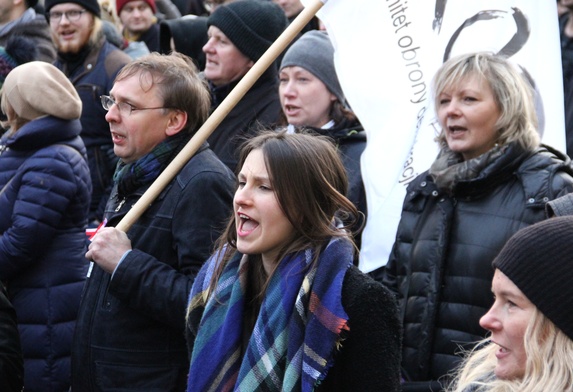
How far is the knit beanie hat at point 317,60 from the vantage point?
5.84 metres

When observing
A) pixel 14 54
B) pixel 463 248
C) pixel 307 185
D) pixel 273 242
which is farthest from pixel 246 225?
pixel 14 54

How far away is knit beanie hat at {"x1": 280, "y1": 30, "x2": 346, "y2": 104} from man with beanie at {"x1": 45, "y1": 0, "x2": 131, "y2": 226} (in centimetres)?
199

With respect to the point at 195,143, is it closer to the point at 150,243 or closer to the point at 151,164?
the point at 151,164

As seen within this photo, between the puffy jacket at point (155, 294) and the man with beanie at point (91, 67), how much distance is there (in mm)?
2977

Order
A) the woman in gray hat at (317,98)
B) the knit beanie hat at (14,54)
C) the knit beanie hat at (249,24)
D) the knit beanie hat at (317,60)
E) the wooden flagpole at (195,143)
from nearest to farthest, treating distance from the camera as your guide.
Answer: the wooden flagpole at (195,143) < the woman in gray hat at (317,98) < the knit beanie hat at (317,60) < the knit beanie hat at (249,24) < the knit beanie hat at (14,54)

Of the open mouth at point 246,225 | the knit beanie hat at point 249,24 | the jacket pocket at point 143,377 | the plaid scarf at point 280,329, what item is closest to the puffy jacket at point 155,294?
the jacket pocket at point 143,377

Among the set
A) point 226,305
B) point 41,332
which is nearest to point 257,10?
point 41,332

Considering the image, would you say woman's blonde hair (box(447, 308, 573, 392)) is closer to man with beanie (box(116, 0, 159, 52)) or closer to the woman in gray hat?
the woman in gray hat

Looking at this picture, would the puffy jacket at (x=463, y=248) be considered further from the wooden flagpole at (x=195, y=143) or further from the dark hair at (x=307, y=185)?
the dark hair at (x=307, y=185)

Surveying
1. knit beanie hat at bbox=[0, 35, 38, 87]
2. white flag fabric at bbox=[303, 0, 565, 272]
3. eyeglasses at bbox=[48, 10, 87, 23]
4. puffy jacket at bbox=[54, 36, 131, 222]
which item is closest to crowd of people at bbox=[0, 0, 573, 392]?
white flag fabric at bbox=[303, 0, 565, 272]

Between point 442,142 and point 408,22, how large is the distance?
77cm

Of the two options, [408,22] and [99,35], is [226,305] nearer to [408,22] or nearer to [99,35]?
[408,22]

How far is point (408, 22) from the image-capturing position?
17.4 feet

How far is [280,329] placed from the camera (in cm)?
336
